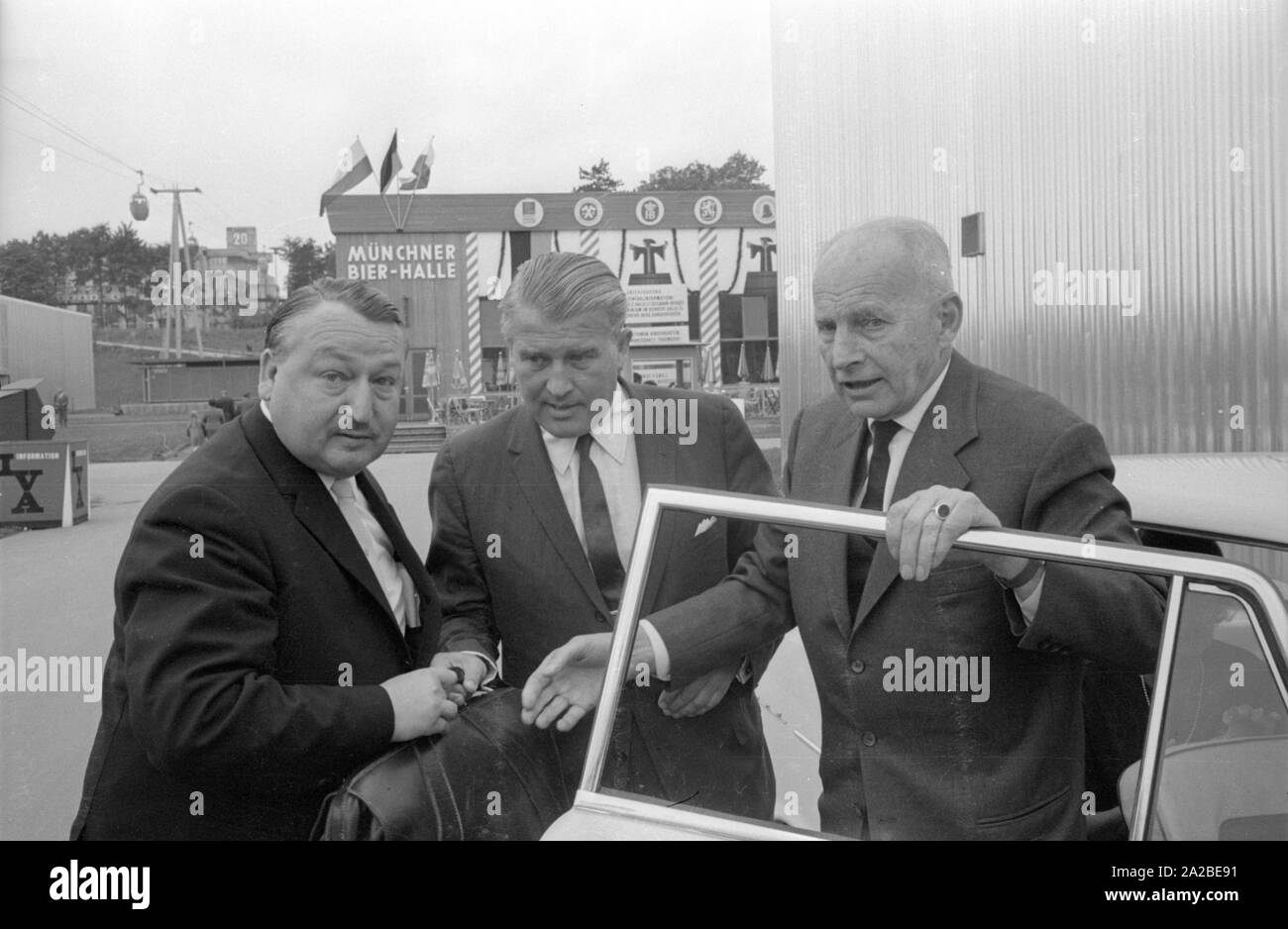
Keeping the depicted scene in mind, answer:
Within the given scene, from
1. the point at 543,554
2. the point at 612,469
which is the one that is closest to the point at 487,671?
the point at 543,554

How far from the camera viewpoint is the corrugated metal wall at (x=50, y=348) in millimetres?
2215

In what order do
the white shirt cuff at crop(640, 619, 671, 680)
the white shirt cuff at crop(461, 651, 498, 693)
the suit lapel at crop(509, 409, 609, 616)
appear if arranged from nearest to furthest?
the white shirt cuff at crop(640, 619, 671, 680) → the white shirt cuff at crop(461, 651, 498, 693) → the suit lapel at crop(509, 409, 609, 616)

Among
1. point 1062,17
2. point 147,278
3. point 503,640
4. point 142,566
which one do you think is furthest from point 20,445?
point 1062,17

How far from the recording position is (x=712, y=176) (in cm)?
233


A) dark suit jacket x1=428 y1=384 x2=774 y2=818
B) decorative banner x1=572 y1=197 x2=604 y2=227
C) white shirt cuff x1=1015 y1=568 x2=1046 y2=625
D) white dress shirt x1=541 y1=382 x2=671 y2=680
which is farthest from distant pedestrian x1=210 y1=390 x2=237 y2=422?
white shirt cuff x1=1015 y1=568 x2=1046 y2=625

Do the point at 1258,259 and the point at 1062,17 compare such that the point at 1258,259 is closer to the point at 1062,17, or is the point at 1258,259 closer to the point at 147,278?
the point at 1062,17

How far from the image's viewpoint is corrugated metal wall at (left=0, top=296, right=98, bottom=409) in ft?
7.27

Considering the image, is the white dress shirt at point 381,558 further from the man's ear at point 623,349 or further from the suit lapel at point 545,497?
the man's ear at point 623,349

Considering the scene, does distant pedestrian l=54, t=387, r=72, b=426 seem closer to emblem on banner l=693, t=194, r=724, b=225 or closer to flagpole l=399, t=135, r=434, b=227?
flagpole l=399, t=135, r=434, b=227

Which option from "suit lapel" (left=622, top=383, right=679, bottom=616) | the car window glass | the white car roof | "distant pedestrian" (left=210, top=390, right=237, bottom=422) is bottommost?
the car window glass

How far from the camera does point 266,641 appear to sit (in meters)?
1.65

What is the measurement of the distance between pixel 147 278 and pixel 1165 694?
2.09m

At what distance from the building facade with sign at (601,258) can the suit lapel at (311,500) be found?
1.47ft

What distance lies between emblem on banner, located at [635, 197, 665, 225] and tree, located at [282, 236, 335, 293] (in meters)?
0.66
